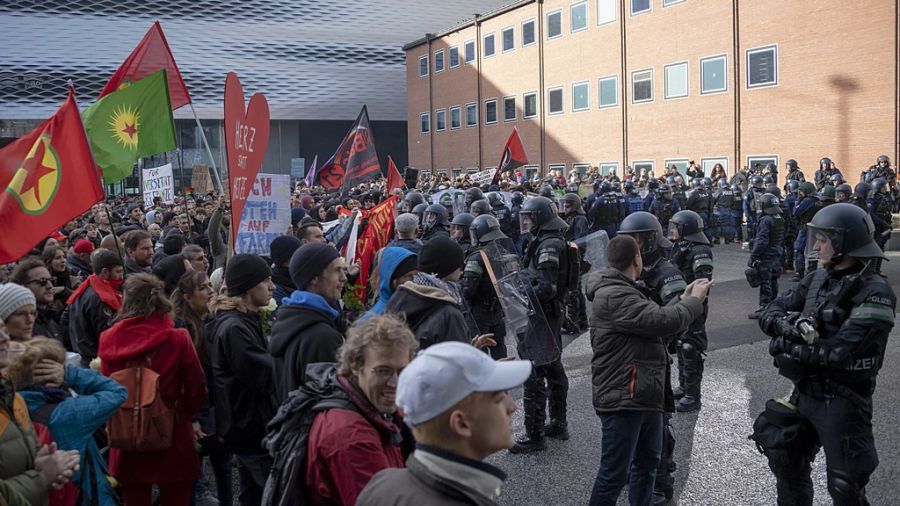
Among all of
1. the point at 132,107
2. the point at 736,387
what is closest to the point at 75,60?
the point at 132,107

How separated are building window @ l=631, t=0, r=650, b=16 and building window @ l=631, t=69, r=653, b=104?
7.86 feet

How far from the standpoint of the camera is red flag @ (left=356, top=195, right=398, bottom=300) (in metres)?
8.39

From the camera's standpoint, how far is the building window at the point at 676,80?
3173 centimetres

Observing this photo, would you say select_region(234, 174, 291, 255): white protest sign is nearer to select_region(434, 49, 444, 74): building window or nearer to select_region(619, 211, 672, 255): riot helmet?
select_region(619, 211, 672, 255): riot helmet

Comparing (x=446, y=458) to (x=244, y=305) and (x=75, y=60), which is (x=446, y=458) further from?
(x=75, y=60)

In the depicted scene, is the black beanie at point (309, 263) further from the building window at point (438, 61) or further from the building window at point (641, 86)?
the building window at point (438, 61)

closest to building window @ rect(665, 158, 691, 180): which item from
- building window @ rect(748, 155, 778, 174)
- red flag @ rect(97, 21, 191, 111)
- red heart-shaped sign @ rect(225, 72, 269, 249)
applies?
building window @ rect(748, 155, 778, 174)

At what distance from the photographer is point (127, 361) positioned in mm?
4504

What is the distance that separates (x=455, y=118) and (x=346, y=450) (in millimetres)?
45651

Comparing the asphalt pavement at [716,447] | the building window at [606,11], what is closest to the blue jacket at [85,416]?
the asphalt pavement at [716,447]

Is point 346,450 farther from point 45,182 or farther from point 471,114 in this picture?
point 471,114

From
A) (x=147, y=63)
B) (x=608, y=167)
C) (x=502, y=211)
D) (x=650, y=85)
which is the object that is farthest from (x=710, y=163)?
(x=147, y=63)

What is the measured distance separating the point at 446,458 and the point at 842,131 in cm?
2766

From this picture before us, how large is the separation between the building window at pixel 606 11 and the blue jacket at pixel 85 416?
3372 cm
